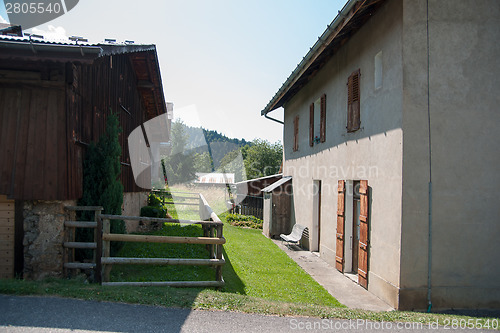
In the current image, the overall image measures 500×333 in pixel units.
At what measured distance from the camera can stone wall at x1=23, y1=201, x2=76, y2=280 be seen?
5945 millimetres

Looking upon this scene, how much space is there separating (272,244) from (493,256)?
768cm

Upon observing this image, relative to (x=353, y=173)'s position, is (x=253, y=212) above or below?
below

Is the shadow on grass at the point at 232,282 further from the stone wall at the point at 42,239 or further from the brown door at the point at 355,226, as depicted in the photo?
the brown door at the point at 355,226

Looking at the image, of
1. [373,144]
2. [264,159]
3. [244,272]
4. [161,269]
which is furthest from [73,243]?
[264,159]

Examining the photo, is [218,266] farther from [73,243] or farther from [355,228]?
[355,228]

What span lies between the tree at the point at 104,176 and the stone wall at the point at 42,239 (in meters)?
0.70

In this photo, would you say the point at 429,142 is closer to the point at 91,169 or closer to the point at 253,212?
the point at 91,169

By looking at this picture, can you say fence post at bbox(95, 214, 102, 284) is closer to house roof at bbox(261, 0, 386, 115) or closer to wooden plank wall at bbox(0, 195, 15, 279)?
wooden plank wall at bbox(0, 195, 15, 279)

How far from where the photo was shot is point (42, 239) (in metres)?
5.97

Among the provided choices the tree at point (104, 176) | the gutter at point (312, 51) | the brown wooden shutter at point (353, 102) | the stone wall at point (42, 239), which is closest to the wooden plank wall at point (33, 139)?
the stone wall at point (42, 239)

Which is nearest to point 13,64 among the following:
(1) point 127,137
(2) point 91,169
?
(2) point 91,169

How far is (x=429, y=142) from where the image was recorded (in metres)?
6.53

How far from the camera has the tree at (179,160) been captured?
54.8m

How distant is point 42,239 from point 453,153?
7032 mm
